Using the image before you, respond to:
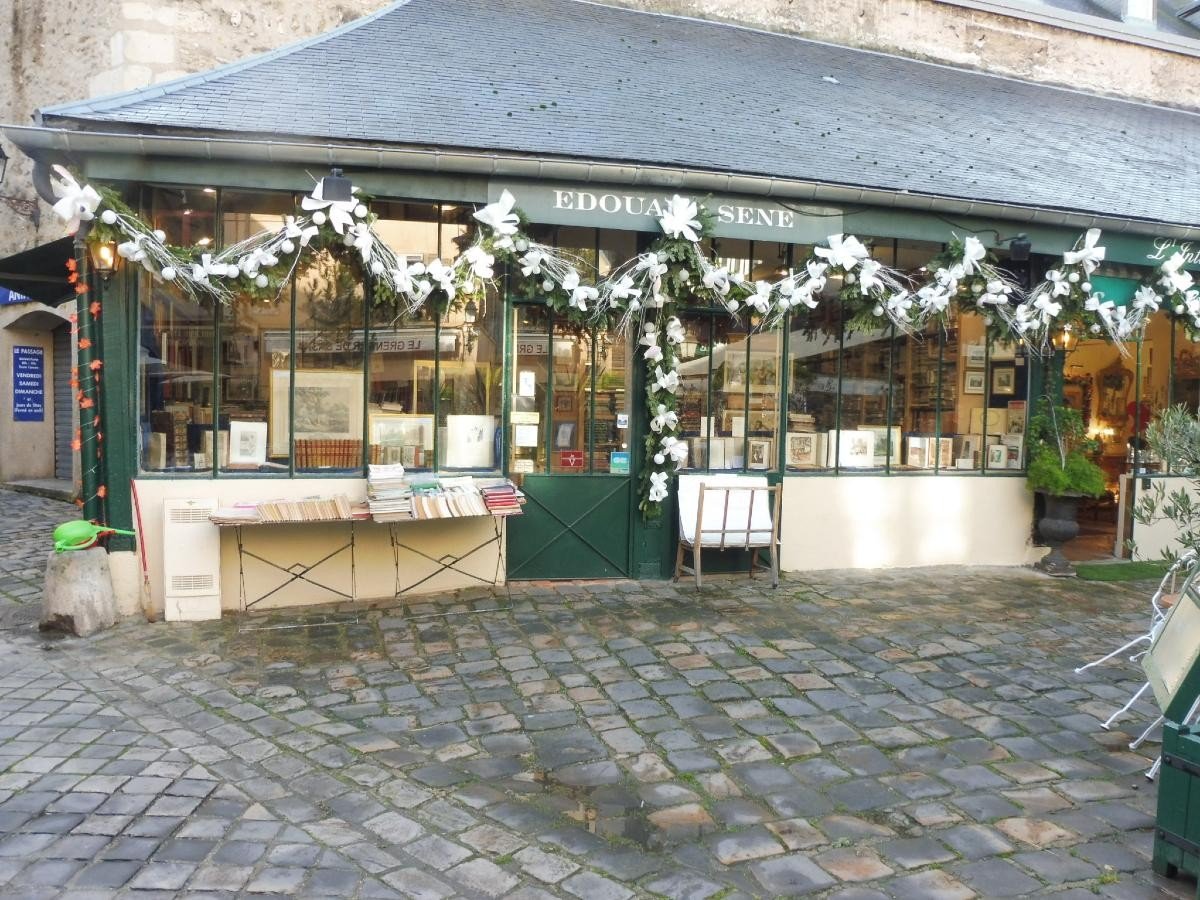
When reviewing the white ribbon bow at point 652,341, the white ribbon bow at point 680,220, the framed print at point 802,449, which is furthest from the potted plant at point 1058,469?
the white ribbon bow at point 680,220

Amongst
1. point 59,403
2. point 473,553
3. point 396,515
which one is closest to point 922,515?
point 473,553

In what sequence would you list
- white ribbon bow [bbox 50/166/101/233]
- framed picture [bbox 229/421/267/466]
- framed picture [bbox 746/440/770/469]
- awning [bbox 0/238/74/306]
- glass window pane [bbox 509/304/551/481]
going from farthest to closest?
1. framed picture [bbox 746/440/770/469]
2. glass window pane [bbox 509/304/551/481]
3. awning [bbox 0/238/74/306]
4. framed picture [bbox 229/421/267/466]
5. white ribbon bow [bbox 50/166/101/233]

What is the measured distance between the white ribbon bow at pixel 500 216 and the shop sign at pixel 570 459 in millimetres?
1901

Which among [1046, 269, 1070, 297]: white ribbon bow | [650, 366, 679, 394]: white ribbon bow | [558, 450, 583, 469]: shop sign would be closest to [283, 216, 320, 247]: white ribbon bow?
[558, 450, 583, 469]: shop sign

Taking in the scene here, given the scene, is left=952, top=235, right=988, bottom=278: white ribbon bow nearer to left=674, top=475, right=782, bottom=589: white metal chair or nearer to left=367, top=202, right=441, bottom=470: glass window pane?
left=674, top=475, right=782, bottom=589: white metal chair

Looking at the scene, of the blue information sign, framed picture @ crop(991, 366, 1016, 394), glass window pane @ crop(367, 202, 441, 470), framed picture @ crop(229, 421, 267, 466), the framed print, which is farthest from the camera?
the blue information sign

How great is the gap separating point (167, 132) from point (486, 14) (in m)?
4.18

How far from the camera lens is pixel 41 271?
7230 millimetres

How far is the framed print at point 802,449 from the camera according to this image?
25.1 ft

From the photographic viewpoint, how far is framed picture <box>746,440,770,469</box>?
7.54 metres

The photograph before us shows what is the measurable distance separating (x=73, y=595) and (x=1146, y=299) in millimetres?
9216

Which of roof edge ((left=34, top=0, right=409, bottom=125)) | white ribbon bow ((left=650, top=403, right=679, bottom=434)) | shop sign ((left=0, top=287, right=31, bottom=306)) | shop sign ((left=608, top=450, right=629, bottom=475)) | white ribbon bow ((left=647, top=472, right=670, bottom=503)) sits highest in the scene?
roof edge ((left=34, top=0, right=409, bottom=125))

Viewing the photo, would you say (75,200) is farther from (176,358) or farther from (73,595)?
(73,595)

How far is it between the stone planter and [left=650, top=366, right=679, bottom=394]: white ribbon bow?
12.7 ft
